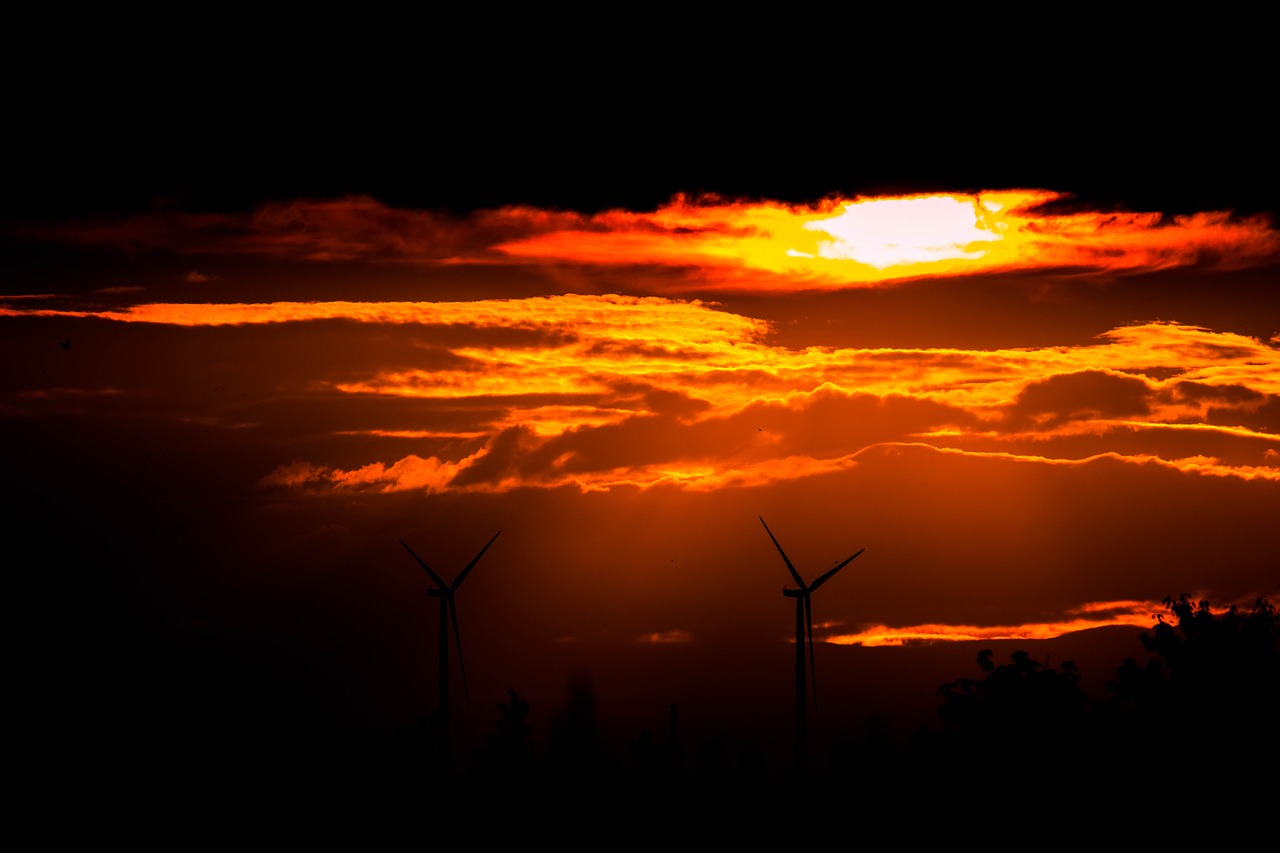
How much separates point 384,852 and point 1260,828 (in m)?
92.5

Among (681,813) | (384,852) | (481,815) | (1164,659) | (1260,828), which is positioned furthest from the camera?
(681,813)

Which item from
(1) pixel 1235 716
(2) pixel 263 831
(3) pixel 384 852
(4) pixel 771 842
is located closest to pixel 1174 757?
(1) pixel 1235 716

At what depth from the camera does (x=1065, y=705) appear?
12388 cm

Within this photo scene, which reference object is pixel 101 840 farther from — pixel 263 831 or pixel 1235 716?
pixel 1235 716

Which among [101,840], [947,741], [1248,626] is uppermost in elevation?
[1248,626]

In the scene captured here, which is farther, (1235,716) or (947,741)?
(947,741)

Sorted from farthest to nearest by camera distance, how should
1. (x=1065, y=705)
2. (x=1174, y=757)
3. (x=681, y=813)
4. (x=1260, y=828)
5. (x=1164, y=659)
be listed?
(x=681, y=813)
(x=1164, y=659)
(x=1065, y=705)
(x=1174, y=757)
(x=1260, y=828)

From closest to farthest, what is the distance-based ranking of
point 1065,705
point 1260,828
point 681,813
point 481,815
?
point 1260,828 < point 1065,705 < point 481,815 < point 681,813

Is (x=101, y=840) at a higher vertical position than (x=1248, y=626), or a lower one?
lower

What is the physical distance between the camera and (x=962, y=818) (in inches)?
4592

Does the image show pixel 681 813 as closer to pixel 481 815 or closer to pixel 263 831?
pixel 481 815

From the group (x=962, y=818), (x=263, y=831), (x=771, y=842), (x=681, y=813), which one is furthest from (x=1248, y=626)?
(x=263, y=831)

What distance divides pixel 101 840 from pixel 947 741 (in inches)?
4012

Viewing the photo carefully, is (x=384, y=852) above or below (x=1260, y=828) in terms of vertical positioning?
below
